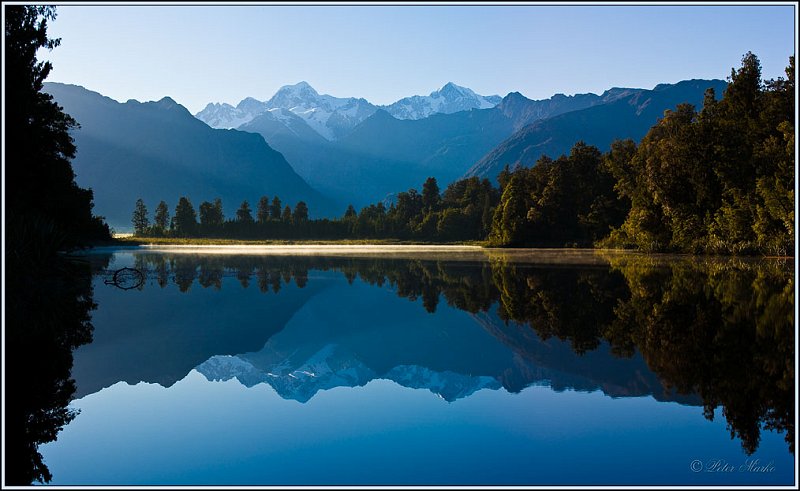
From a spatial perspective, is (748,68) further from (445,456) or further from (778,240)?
(445,456)

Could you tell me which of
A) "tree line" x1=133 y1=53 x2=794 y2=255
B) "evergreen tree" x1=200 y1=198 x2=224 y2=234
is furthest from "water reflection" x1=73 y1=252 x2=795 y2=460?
"evergreen tree" x1=200 y1=198 x2=224 y2=234

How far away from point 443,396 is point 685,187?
68246 millimetres

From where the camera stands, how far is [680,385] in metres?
11.6

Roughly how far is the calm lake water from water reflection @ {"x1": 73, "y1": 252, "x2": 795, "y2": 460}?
0.27 ft

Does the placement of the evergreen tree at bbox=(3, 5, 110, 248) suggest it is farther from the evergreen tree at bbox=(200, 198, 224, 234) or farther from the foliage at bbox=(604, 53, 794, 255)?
the evergreen tree at bbox=(200, 198, 224, 234)

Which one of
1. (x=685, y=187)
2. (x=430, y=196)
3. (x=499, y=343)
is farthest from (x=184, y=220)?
(x=499, y=343)

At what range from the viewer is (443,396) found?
38.4 feet

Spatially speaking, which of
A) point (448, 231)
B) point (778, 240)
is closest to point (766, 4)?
point (778, 240)

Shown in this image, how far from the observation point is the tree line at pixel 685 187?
58375 mm

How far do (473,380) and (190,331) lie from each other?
415 inches

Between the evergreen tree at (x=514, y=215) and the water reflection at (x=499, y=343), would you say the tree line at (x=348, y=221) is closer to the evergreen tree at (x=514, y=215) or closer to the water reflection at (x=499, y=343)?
the evergreen tree at (x=514, y=215)

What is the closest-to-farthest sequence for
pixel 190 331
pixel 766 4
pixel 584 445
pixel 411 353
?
pixel 584 445 → pixel 411 353 → pixel 190 331 → pixel 766 4

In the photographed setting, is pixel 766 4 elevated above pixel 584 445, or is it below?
above

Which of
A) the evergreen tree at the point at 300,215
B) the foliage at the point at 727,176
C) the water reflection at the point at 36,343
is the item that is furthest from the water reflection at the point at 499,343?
the evergreen tree at the point at 300,215
